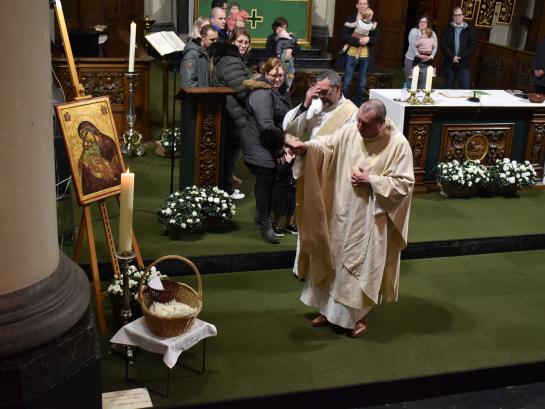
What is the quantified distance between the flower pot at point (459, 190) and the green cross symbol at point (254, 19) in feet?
19.9

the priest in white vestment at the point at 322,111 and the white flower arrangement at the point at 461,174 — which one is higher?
the priest in white vestment at the point at 322,111

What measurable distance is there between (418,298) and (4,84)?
4.13m

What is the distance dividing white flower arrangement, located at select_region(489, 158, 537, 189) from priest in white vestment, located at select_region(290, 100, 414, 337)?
11.4 feet

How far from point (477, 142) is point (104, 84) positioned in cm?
414

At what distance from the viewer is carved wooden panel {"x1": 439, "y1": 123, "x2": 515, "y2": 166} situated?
8.76m

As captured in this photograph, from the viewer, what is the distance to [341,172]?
18.0ft

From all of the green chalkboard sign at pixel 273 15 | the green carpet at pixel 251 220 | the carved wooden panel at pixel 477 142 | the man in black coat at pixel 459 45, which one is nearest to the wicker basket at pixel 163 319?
the green carpet at pixel 251 220

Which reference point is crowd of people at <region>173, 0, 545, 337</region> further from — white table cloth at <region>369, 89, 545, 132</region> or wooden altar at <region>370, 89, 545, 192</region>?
wooden altar at <region>370, 89, 545, 192</region>

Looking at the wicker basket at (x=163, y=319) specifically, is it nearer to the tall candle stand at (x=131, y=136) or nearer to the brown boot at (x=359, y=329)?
the brown boot at (x=359, y=329)

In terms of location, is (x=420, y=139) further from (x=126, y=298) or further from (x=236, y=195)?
(x=126, y=298)

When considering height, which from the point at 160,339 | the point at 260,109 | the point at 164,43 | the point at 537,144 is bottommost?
the point at 160,339

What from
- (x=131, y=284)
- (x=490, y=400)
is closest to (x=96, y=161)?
(x=131, y=284)

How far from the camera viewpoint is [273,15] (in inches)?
537

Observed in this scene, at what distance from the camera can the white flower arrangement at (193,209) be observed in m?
6.87
